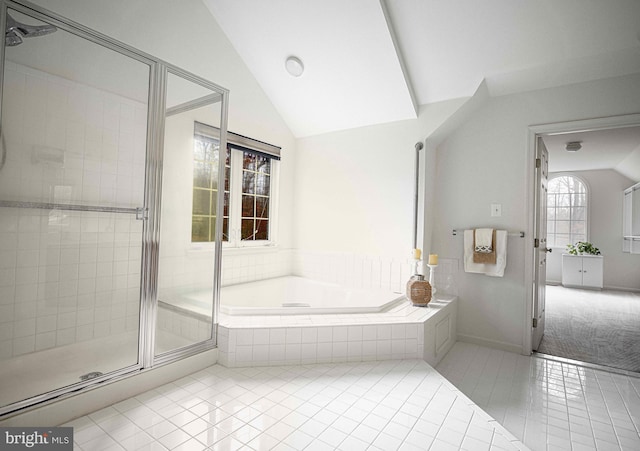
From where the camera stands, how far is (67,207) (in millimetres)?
1748

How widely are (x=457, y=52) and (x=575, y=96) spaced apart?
1.10 m

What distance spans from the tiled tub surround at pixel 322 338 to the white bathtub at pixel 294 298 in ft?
0.19

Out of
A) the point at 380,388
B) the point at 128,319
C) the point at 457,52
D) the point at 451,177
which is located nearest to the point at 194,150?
the point at 128,319

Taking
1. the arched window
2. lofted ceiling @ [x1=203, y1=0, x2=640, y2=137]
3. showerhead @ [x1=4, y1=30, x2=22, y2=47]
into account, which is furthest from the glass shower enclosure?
the arched window

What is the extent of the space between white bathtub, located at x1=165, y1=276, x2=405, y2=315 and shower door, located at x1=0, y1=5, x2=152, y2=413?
21.6 inches

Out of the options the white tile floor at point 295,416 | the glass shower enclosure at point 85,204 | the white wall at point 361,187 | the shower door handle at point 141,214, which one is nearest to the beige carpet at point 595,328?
the white wall at point 361,187

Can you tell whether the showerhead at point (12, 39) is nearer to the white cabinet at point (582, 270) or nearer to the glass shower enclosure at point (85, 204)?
the glass shower enclosure at point (85, 204)

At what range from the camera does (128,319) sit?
→ 1897 mm

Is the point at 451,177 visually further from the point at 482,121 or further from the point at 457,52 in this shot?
the point at 457,52

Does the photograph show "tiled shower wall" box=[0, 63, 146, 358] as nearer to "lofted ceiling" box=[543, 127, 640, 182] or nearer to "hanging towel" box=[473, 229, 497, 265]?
"hanging towel" box=[473, 229, 497, 265]

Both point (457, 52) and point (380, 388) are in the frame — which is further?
point (457, 52)

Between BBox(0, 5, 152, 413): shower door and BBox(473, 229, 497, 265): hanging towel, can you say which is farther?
BBox(473, 229, 497, 265): hanging towel

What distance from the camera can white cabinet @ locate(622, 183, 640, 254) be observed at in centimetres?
573

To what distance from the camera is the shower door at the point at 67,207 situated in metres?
1.55
